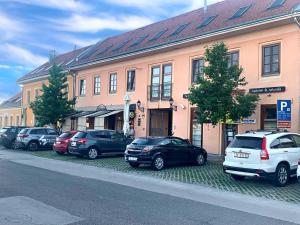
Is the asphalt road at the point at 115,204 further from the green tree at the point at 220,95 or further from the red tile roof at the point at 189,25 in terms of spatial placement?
the red tile roof at the point at 189,25

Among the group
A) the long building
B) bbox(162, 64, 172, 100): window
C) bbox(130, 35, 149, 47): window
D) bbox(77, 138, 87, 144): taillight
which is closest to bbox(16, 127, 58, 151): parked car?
the long building

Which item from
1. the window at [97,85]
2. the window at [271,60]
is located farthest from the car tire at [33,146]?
the window at [271,60]

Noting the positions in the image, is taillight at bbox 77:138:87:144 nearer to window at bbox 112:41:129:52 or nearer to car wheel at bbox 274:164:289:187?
car wheel at bbox 274:164:289:187

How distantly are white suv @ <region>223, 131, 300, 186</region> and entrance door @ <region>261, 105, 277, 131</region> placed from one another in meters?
5.96

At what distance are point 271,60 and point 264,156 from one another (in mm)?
8647

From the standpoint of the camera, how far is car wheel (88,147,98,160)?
67.3 ft

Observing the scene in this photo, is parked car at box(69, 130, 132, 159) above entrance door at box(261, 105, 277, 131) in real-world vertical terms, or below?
below

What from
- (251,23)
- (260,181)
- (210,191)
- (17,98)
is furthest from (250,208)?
(17,98)

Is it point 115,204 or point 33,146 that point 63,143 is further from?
point 115,204

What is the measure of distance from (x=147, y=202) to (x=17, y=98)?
49.6 meters

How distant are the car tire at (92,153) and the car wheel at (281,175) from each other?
423 inches

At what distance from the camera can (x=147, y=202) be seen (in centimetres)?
912

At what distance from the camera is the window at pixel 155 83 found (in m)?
26.3

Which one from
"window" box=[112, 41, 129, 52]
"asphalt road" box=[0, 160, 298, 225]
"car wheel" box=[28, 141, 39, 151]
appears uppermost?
"window" box=[112, 41, 129, 52]
